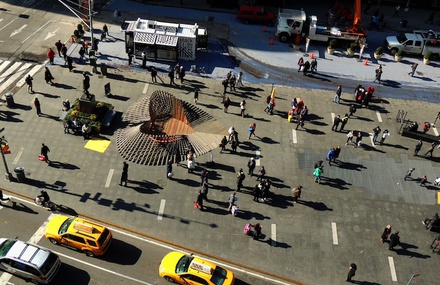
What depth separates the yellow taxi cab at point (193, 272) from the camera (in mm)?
24781

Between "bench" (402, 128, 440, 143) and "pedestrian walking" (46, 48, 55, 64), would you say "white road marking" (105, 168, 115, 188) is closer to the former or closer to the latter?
"pedestrian walking" (46, 48, 55, 64)

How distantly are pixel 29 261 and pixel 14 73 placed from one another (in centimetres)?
2344

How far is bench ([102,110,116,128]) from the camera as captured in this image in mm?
35656

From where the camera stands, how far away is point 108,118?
3622 cm

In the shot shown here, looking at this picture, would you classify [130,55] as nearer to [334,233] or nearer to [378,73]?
[378,73]

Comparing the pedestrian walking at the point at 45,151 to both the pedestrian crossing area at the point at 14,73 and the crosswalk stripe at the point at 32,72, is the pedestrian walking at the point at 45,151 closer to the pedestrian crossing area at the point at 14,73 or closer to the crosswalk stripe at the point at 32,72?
the pedestrian crossing area at the point at 14,73

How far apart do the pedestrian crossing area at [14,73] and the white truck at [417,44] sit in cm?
3753

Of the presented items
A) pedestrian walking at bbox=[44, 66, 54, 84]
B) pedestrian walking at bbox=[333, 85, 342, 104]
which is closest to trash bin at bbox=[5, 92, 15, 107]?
pedestrian walking at bbox=[44, 66, 54, 84]

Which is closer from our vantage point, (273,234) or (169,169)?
(273,234)

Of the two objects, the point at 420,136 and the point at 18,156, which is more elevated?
the point at 420,136

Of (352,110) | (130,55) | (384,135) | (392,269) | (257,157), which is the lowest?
(392,269)

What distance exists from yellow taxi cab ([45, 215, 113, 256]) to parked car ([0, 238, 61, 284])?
1455mm

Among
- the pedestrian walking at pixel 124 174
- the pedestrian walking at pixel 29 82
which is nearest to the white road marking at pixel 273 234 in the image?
the pedestrian walking at pixel 124 174

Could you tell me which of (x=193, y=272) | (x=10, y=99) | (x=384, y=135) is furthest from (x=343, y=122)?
(x=10, y=99)
